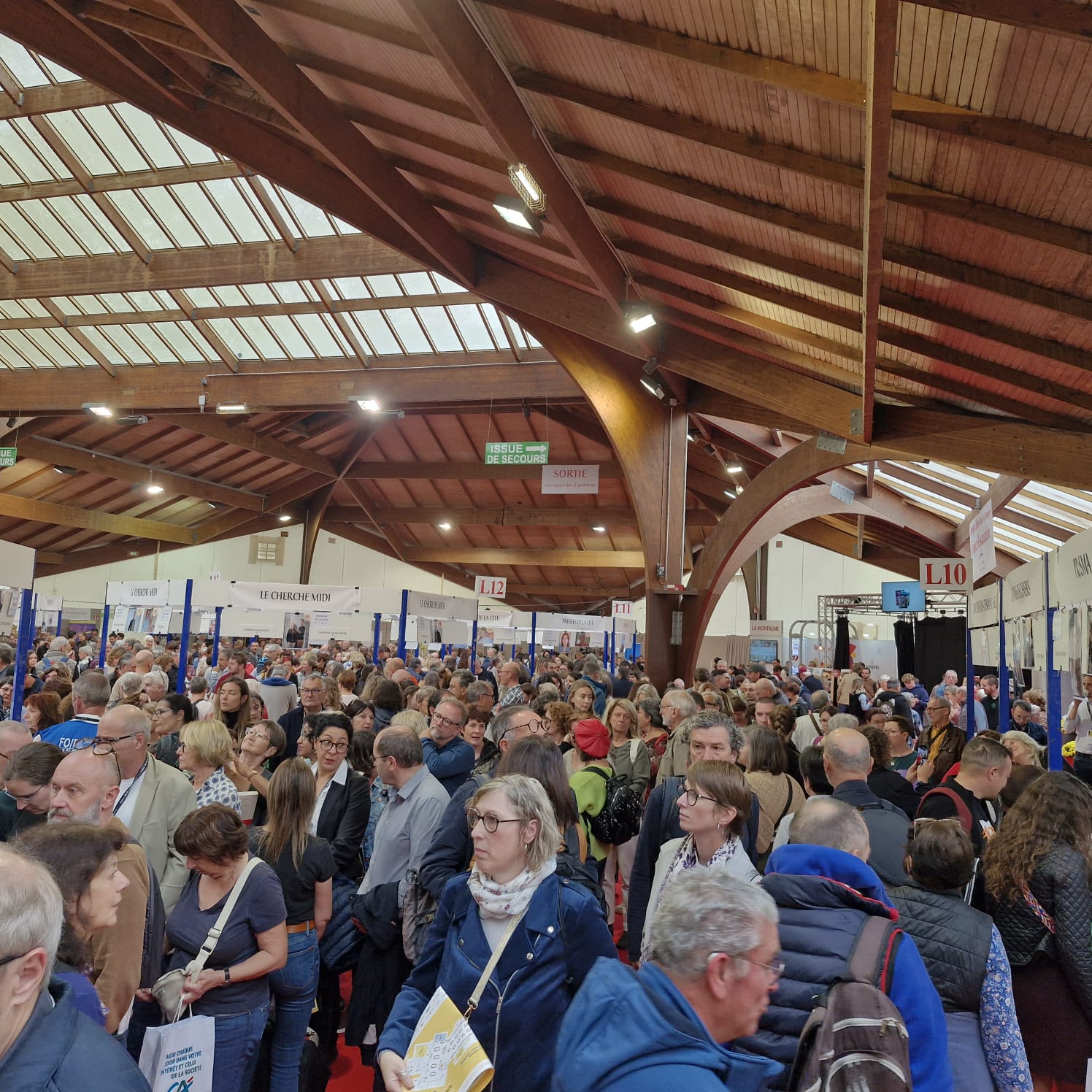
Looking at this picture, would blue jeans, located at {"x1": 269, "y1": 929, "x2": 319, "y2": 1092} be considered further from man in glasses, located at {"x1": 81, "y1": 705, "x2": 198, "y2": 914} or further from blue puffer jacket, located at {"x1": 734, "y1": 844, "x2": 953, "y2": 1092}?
blue puffer jacket, located at {"x1": 734, "y1": 844, "x2": 953, "y2": 1092}

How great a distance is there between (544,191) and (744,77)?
2.24 m

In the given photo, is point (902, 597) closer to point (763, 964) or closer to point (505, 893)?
point (505, 893)

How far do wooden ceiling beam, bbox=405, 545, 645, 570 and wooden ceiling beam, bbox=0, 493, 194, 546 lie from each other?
25.9ft

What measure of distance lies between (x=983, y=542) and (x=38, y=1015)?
7598 mm

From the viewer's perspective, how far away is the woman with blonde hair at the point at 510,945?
2209 mm

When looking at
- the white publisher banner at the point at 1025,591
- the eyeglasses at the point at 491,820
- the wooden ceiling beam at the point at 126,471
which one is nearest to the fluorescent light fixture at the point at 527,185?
the white publisher banner at the point at 1025,591

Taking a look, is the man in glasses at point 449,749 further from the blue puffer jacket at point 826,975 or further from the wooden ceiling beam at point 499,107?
the wooden ceiling beam at point 499,107

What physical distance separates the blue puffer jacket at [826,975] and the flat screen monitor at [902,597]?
605 inches

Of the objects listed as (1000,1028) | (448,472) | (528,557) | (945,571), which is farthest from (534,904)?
(528,557)

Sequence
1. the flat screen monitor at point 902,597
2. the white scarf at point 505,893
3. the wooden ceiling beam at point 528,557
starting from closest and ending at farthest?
the white scarf at point 505,893 < the flat screen monitor at point 902,597 < the wooden ceiling beam at point 528,557

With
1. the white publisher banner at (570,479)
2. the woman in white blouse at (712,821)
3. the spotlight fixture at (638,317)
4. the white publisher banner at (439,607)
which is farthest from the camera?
the white publisher banner at (570,479)

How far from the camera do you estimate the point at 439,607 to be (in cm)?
1321

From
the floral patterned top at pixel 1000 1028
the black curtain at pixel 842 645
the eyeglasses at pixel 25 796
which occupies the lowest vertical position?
the floral patterned top at pixel 1000 1028

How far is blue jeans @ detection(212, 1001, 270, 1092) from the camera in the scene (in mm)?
2900
